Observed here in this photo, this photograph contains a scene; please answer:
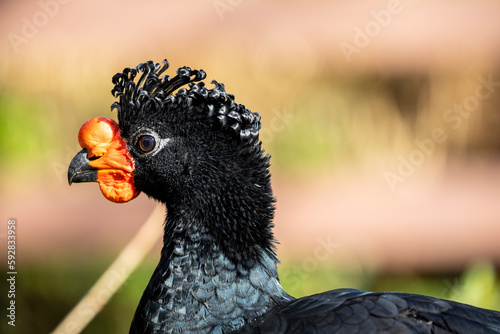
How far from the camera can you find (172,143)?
2.56 meters

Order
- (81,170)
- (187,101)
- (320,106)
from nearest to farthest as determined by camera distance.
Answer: (187,101) → (81,170) → (320,106)

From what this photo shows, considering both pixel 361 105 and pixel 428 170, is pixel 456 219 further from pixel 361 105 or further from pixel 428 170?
pixel 361 105

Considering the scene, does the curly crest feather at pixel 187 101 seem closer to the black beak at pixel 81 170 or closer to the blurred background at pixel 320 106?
the black beak at pixel 81 170

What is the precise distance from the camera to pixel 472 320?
2.28 meters

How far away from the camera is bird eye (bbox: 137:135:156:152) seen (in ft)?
8.45

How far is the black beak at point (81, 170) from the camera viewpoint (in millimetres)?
2646

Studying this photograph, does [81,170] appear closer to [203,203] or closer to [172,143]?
[172,143]

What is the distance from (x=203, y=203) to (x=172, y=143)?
0.28 meters

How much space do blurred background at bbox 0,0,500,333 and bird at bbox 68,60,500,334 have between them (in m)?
2.81

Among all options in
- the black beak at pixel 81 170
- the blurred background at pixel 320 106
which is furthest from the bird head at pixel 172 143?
the blurred background at pixel 320 106

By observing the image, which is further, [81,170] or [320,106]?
[320,106]

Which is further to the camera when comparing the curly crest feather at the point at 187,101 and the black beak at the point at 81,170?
the black beak at the point at 81,170

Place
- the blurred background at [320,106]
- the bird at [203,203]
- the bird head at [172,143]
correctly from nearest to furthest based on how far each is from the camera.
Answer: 1. the bird at [203,203]
2. the bird head at [172,143]
3. the blurred background at [320,106]

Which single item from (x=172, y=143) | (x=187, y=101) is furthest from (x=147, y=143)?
(x=187, y=101)
